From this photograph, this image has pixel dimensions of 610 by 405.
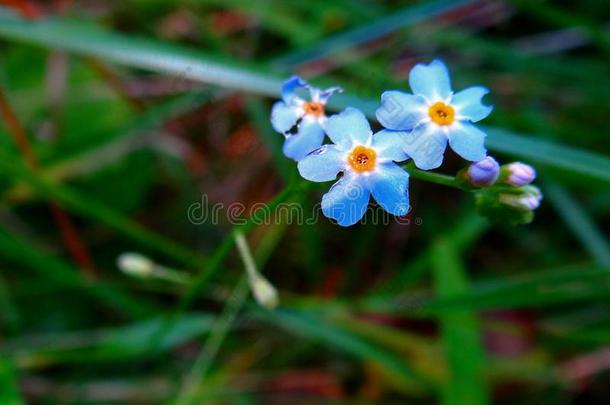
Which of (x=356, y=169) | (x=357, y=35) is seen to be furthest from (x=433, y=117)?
(x=357, y=35)

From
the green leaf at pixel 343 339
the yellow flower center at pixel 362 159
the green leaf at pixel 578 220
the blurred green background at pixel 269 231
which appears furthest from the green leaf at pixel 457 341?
the yellow flower center at pixel 362 159

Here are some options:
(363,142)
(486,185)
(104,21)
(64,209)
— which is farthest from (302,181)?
(104,21)

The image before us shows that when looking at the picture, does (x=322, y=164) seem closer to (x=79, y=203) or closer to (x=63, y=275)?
(x=79, y=203)

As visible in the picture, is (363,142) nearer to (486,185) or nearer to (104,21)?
(486,185)

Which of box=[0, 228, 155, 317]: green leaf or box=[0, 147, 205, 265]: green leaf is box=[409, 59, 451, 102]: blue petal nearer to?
box=[0, 147, 205, 265]: green leaf

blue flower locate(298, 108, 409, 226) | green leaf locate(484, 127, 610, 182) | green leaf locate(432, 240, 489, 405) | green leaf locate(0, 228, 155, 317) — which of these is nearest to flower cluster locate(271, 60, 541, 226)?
blue flower locate(298, 108, 409, 226)

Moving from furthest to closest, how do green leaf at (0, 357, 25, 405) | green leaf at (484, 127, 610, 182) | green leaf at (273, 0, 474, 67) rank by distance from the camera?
1. green leaf at (273, 0, 474, 67)
2. green leaf at (0, 357, 25, 405)
3. green leaf at (484, 127, 610, 182)
